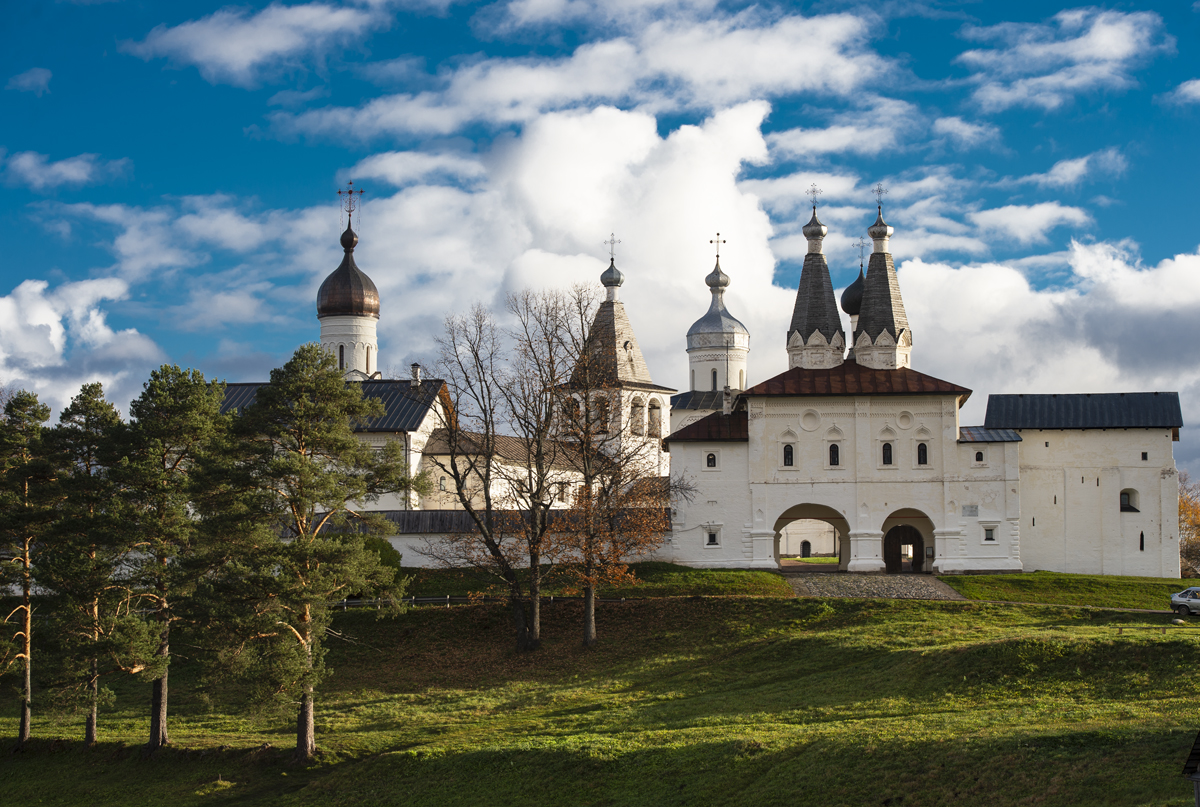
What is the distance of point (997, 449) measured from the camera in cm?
3912

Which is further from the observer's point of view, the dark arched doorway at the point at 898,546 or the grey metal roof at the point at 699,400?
the grey metal roof at the point at 699,400

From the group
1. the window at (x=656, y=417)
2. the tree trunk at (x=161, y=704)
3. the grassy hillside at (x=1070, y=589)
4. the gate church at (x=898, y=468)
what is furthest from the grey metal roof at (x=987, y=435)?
the tree trunk at (x=161, y=704)

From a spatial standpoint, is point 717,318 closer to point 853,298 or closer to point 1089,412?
point 853,298

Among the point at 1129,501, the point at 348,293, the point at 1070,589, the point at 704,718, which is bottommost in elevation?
the point at 704,718

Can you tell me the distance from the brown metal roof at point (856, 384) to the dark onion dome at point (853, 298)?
21.8 ft

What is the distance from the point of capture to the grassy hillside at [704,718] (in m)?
15.2

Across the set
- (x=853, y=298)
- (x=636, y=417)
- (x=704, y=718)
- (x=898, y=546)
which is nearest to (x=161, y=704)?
(x=704, y=718)

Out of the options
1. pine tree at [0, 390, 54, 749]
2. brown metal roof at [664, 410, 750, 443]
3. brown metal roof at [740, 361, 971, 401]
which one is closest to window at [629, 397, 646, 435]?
brown metal roof at [664, 410, 750, 443]

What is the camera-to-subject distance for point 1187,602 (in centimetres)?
2825

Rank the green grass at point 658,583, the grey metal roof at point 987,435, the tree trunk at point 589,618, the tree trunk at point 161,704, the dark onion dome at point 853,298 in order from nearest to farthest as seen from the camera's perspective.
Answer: the tree trunk at point 161,704 → the tree trunk at point 589,618 → the green grass at point 658,583 → the grey metal roof at point 987,435 → the dark onion dome at point 853,298

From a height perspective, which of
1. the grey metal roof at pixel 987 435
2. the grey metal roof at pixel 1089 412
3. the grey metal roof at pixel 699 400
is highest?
the grey metal roof at pixel 699 400

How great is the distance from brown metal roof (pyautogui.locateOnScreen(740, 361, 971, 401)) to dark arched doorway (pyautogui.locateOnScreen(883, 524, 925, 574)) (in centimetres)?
585

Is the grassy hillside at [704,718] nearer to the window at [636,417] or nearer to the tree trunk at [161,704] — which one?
the tree trunk at [161,704]

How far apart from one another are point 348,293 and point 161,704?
35.6 m
